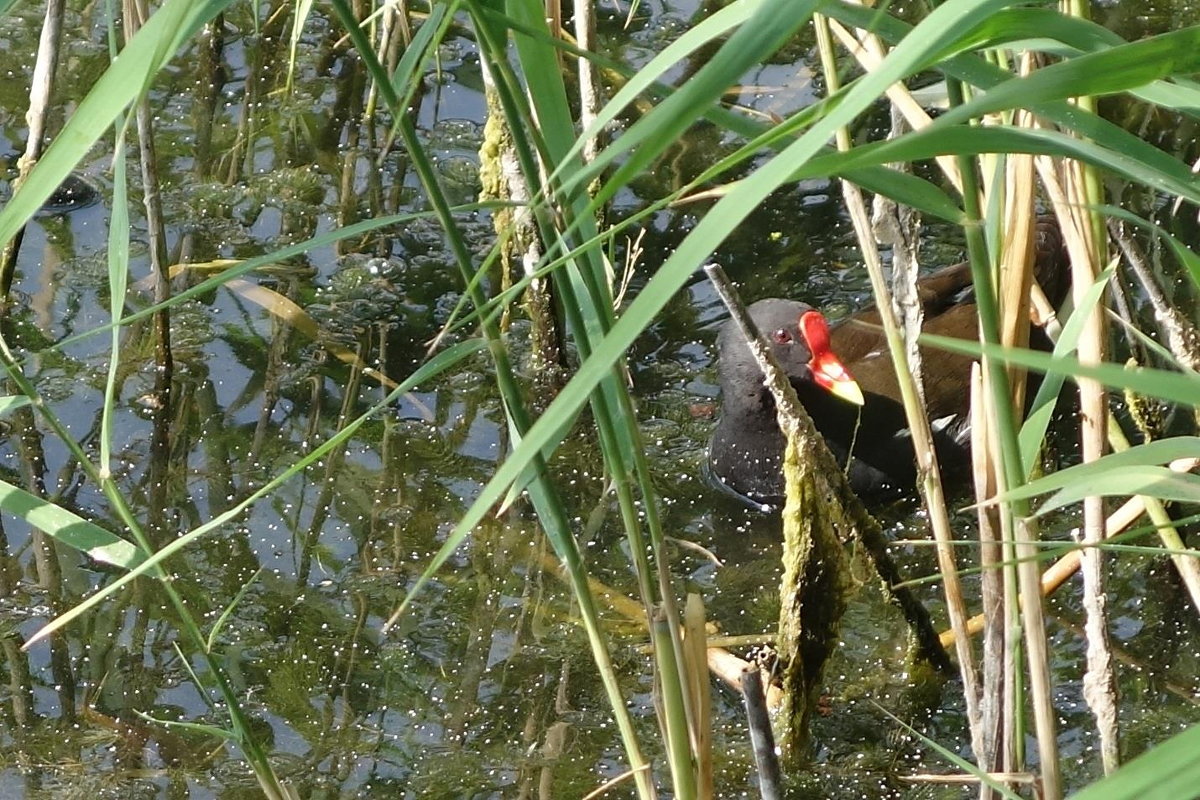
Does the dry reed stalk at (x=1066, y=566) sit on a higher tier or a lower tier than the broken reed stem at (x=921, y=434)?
lower

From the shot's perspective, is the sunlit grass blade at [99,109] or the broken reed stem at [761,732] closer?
the sunlit grass blade at [99,109]

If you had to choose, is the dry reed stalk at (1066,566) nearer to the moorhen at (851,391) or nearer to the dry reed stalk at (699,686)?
the moorhen at (851,391)

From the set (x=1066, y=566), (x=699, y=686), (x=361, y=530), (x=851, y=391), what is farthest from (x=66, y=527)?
(x=851, y=391)

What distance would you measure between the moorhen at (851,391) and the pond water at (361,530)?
11 centimetres

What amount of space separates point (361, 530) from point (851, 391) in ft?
3.78

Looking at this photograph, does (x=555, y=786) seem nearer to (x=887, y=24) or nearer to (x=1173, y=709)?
(x=1173, y=709)

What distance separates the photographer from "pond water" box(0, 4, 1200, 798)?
7.51 feet

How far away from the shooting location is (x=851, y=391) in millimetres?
3209

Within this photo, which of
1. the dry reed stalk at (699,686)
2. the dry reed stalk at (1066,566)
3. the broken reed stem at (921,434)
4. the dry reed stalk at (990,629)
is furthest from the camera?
the dry reed stalk at (1066,566)

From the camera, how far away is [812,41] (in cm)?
431

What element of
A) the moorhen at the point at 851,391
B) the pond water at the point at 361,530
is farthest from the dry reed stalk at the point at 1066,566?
the moorhen at the point at 851,391

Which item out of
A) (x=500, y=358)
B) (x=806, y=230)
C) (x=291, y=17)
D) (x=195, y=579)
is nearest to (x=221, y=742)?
(x=195, y=579)

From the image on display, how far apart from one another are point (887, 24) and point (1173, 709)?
1.74 meters

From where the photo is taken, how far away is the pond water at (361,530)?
7.51 ft
